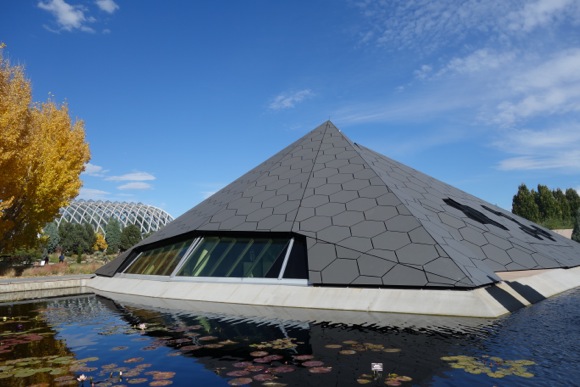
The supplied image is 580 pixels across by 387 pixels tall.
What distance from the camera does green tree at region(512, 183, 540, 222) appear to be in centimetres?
6509

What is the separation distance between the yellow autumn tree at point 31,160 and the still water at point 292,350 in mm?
15655

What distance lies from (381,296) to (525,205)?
66.7 m

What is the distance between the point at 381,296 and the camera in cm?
1077

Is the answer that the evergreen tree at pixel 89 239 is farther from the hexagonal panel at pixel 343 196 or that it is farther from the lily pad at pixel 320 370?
the lily pad at pixel 320 370

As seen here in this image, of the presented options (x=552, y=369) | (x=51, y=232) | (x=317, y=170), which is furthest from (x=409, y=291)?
(x=51, y=232)

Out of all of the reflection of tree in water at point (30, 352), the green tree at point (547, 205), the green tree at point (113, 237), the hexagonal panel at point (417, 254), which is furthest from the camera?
the green tree at point (547, 205)

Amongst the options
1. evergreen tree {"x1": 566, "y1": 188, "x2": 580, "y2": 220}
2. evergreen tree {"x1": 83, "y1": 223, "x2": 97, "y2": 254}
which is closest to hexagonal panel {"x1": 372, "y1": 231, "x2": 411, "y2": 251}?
evergreen tree {"x1": 83, "y1": 223, "x2": 97, "y2": 254}

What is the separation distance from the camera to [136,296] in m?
15.2

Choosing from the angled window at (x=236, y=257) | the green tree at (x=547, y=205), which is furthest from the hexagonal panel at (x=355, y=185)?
the green tree at (x=547, y=205)

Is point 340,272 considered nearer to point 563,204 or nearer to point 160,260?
point 160,260

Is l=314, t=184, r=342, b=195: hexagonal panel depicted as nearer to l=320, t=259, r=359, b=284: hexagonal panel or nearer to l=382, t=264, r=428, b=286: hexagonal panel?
l=320, t=259, r=359, b=284: hexagonal panel

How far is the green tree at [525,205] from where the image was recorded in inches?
2563

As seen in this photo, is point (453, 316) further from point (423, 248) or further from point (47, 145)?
point (47, 145)

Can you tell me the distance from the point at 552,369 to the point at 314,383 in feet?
11.3
